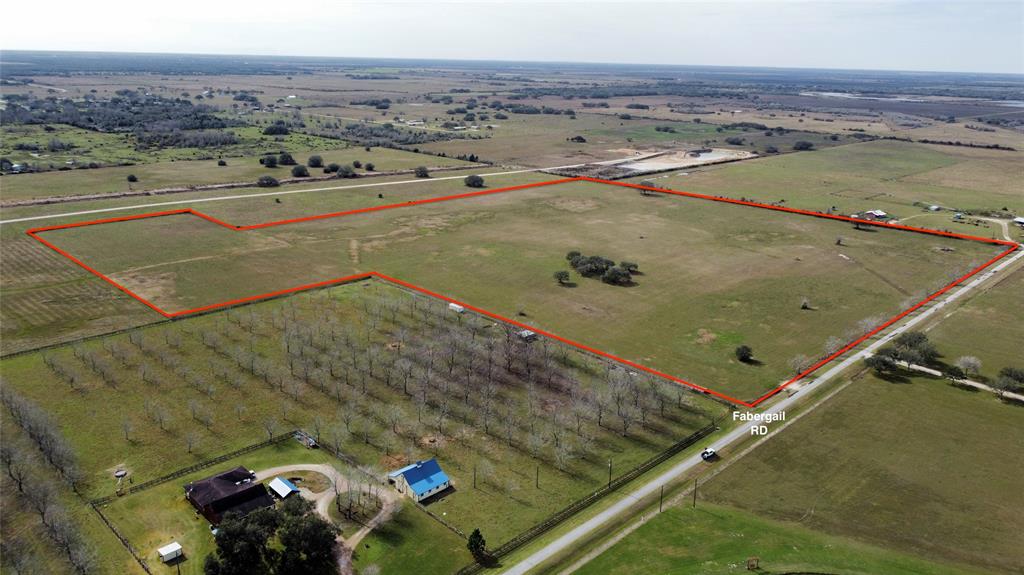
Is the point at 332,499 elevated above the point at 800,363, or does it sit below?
below

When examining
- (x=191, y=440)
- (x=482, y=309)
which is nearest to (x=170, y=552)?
(x=191, y=440)

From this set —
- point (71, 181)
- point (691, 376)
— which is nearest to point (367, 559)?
point (691, 376)

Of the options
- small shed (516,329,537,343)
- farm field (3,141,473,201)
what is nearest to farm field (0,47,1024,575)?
small shed (516,329,537,343)

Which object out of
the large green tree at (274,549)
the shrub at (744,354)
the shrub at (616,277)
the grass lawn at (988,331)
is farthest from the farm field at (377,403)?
the grass lawn at (988,331)

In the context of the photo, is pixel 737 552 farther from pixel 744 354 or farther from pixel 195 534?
pixel 195 534

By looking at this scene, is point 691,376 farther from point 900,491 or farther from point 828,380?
point 900,491

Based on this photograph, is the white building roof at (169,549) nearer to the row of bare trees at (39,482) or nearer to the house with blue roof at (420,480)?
the row of bare trees at (39,482)

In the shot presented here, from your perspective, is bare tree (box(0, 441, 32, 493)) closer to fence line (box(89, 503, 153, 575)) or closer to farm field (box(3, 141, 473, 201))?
fence line (box(89, 503, 153, 575))
